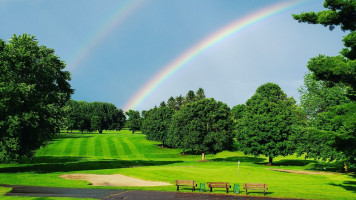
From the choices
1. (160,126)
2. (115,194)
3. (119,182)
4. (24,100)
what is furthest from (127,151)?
(115,194)

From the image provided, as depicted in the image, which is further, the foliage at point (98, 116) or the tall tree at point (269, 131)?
the foliage at point (98, 116)

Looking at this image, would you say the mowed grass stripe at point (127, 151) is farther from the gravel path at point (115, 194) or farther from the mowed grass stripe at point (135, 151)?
the gravel path at point (115, 194)

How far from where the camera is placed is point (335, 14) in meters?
20.6

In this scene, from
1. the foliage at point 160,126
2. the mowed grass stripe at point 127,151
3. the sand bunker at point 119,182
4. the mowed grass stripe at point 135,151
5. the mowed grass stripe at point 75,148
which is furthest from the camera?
the foliage at point 160,126

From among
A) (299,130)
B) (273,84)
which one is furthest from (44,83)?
(273,84)

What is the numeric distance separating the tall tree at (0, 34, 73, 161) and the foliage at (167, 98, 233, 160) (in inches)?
1179

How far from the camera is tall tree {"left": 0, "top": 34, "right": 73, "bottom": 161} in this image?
114 feet

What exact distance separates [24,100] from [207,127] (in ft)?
129

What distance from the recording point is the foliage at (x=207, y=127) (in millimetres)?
62125

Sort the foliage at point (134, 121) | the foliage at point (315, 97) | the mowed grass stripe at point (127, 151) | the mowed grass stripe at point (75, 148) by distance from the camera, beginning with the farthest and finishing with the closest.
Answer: the foliage at point (134, 121), the mowed grass stripe at point (127, 151), the mowed grass stripe at point (75, 148), the foliage at point (315, 97)

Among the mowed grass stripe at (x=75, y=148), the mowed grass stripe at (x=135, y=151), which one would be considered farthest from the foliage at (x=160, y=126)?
the mowed grass stripe at (x=75, y=148)

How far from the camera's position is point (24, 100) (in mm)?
37750

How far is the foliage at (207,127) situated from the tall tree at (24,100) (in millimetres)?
29938

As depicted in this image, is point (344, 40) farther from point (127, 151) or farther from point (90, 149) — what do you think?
point (90, 149)
